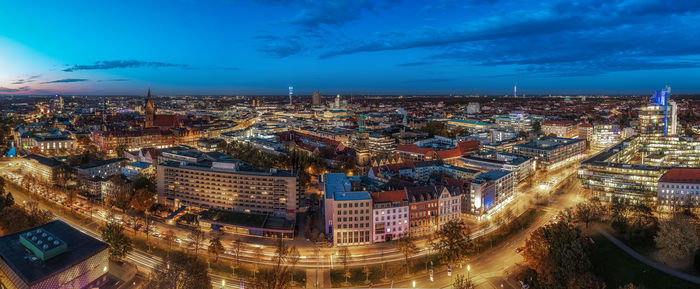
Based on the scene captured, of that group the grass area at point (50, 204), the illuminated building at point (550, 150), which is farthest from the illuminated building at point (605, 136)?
the grass area at point (50, 204)

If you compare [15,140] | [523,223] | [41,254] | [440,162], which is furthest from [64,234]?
[15,140]

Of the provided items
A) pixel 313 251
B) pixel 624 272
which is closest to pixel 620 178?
pixel 624 272

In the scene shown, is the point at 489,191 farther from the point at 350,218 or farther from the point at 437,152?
the point at 437,152

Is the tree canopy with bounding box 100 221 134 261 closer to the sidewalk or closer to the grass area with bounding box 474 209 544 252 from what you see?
the grass area with bounding box 474 209 544 252

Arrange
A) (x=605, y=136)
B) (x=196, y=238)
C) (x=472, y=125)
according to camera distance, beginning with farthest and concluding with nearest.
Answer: (x=472, y=125) < (x=605, y=136) < (x=196, y=238)

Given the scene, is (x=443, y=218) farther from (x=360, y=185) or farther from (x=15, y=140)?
(x=15, y=140)

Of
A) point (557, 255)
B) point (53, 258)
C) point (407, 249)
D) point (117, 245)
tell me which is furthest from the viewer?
point (117, 245)
